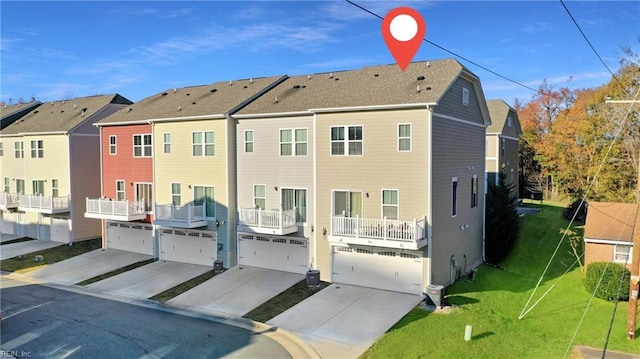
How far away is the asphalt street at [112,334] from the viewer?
14.0 meters

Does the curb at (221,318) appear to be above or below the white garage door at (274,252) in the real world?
below

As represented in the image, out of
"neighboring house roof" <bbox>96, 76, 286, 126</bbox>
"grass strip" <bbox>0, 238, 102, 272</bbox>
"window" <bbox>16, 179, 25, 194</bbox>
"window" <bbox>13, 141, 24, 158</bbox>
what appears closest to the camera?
"neighboring house roof" <bbox>96, 76, 286, 126</bbox>

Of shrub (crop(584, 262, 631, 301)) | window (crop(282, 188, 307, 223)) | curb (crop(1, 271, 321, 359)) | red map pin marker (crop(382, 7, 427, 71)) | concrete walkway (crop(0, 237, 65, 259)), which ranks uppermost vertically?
red map pin marker (crop(382, 7, 427, 71))

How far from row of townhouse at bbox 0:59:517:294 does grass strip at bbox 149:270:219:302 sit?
1404 mm

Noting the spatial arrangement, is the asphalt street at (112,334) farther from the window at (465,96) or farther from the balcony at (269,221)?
the window at (465,96)

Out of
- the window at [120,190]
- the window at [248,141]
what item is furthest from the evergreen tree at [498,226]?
the window at [120,190]

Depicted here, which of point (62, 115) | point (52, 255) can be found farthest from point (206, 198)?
point (62, 115)

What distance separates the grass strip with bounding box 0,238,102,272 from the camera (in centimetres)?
2596

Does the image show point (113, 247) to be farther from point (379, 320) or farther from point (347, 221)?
point (379, 320)

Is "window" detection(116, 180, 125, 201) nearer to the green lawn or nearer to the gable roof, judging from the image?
the gable roof

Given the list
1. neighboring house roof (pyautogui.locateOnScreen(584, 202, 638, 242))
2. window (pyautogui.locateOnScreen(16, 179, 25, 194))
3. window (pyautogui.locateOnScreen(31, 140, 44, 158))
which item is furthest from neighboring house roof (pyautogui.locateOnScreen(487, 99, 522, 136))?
window (pyautogui.locateOnScreen(16, 179, 25, 194))

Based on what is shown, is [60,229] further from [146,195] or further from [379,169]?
[379,169]

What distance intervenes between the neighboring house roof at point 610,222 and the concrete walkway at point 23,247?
103ft

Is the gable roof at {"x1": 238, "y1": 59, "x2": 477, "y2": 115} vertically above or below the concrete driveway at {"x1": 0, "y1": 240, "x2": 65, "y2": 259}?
above
